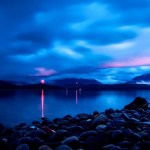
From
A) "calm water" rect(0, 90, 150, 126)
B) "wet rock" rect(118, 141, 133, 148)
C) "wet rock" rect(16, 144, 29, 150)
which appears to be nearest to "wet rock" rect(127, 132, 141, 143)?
"wet rock" rect(118, 141, 133, 148)

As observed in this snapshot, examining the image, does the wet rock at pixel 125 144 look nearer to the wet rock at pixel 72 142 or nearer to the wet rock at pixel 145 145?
the wet rock at pixel 145 145

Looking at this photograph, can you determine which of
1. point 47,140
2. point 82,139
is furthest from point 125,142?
point 47,140

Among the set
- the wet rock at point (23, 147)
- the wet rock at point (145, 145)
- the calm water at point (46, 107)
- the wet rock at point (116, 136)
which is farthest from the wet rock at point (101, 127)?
the calm water at point (46, 107)

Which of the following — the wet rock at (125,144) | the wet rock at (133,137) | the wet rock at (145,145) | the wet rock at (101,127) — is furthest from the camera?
the wet rock at (101,127)

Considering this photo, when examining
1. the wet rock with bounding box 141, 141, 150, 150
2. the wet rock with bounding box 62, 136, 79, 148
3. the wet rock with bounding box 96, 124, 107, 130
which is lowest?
the wet rock with bounding box 141, 141, 150, 150

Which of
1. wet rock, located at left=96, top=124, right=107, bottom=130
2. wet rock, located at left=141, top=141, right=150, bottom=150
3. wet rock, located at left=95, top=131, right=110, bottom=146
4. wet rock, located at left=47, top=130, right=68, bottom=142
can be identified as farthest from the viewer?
wet rock, located at left=96, top=124, right=107, bottom=130

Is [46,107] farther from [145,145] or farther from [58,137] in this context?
[145,145]

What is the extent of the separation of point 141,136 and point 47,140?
177 cm

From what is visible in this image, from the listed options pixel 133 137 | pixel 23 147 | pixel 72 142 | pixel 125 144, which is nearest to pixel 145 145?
pixel 125 144

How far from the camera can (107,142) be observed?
5.38 meters

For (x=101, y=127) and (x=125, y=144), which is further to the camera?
(x=101, y=127)

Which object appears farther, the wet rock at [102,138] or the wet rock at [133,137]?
the wet rock at [133,137]

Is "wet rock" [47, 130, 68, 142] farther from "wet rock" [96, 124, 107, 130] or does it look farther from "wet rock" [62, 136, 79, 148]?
"wet rock" [96, 124, 107, 130]

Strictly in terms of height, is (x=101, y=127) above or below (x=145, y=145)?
above
